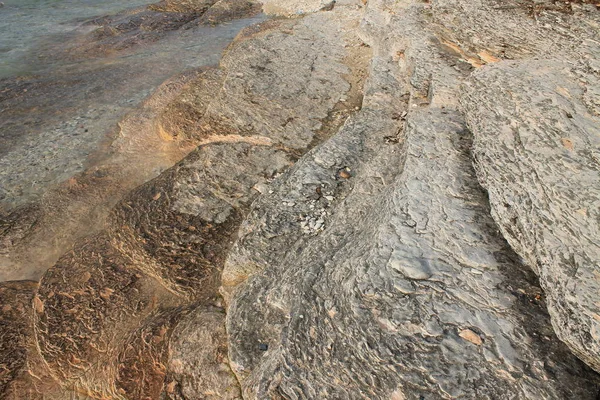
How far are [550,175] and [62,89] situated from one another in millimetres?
11451

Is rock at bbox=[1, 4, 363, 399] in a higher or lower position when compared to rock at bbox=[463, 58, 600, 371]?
lower

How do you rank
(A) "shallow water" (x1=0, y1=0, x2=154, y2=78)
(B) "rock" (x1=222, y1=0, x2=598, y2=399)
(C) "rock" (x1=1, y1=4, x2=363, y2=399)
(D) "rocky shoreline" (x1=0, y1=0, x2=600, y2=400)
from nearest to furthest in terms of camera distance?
(B) "rock" (x1=222, y1=0, x2=598, y2=399), (D) "rocky shoreline" (x1=0, y1=0, x2=600, y2=400), (C) "rock" (x1=1, y1=4, x2=363, y2=399), (A) "shallow water" (x1=0, y1=0, x2=154, y2=78)

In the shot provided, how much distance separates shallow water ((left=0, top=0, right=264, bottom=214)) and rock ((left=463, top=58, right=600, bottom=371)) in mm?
7311

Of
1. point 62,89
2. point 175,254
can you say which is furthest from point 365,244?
point 62,89

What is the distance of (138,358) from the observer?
188 inches

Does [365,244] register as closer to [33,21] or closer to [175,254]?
[175,254]

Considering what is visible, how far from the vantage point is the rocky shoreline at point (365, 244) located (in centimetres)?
323

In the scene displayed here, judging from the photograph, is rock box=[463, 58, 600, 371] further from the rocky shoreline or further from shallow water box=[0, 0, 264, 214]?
shallow water box=[0, 0, 264, 214]

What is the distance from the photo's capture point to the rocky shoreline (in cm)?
323

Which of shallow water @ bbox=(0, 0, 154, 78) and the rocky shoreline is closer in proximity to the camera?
the rocky shoreline

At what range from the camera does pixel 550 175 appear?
3.62 meters

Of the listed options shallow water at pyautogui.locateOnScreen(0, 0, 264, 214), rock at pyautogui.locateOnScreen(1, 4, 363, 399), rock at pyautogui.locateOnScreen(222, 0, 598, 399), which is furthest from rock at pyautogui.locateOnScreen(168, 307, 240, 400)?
shallow water at pyautogui.locateOnScreen(0, 0, 264, 214)

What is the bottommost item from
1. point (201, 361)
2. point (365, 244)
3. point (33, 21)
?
point (33, 21)

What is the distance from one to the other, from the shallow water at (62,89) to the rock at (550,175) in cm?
731
